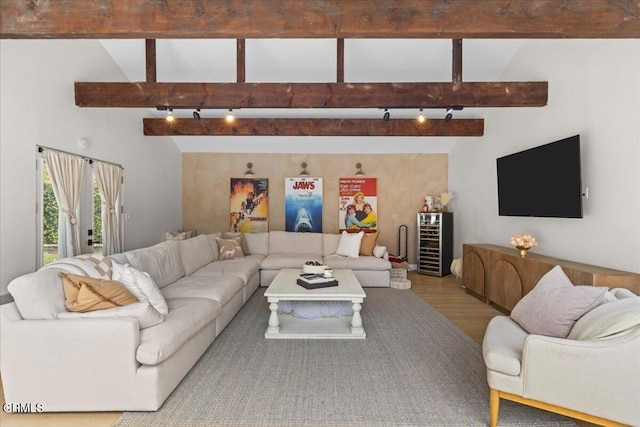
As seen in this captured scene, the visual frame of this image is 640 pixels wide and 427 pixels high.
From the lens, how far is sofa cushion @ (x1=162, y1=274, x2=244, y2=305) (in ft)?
10.8

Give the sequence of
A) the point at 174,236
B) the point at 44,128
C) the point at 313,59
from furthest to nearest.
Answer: the point at 174,236 < the point at 313,59 < the point at 44,128

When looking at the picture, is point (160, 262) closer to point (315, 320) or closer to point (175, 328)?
point (175, 328)

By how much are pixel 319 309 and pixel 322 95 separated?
2.42 meters

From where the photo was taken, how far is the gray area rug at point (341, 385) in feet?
6.80

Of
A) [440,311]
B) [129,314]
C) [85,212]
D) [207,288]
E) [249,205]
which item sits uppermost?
[249,205]

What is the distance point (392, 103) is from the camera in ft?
12.6

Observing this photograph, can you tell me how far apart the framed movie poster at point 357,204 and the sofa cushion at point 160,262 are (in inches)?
139

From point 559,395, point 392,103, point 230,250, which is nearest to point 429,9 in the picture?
point 392,103

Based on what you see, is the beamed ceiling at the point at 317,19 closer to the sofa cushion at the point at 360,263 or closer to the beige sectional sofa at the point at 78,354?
the beige sectional sofa at the point at 78,354

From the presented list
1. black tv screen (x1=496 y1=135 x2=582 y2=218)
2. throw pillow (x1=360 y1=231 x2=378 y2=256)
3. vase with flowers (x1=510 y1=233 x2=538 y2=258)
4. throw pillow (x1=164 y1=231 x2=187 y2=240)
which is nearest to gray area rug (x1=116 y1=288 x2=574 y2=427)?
vase with flowers (x1=510 y1=233 x2=538 y2=258)

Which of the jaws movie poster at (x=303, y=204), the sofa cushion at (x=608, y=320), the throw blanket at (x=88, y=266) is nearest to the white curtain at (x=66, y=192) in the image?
the throw blanket at (x=88, y=266)

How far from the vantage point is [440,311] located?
418 centimetres

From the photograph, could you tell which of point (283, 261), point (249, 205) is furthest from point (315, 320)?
point (249, 205)

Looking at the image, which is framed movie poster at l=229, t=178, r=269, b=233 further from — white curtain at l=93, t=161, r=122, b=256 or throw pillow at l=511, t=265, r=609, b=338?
throw pillow at l=511, t=265, r=609, b=338
